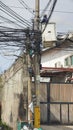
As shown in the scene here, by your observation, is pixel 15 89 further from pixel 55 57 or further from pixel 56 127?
pixel 55 57

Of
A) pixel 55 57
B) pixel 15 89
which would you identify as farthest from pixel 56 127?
pixel 55 57

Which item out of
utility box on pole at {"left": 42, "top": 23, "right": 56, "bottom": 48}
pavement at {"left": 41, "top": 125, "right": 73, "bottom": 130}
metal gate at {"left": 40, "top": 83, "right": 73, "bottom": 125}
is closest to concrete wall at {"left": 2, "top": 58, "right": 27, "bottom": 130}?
metal gate at {"left": 40, "top": 83, "right": 73, "bottom": 125}

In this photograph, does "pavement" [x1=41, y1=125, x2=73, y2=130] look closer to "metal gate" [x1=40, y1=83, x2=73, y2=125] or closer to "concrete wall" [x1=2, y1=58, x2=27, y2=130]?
"metal gate" [x1=40, y1=83, x2=73, y2=125]

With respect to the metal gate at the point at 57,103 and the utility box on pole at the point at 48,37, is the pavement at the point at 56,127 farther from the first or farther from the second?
the utility box on pole at the point at 48,37

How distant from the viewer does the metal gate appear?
26.6 m

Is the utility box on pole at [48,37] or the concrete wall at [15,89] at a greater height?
the utility box on pole at [48,37]

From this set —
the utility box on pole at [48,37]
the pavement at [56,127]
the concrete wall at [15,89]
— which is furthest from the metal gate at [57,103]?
the utility box on pole at [48,37]

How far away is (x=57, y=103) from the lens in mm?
26781

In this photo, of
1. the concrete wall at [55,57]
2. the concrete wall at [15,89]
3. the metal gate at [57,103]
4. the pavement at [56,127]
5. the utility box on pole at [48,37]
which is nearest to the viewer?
the utility box on pole at [48,37]

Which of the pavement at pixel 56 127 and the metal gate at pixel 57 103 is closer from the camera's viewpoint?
the pavement at pixel 56 127

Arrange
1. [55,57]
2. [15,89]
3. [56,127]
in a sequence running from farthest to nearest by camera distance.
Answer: [55,57] → [15,89] → [56,127]

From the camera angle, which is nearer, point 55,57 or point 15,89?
point 15,89

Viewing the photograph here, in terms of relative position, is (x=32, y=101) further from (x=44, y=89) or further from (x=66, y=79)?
(x=66, y=79)

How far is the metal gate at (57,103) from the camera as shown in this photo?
2664 cm
